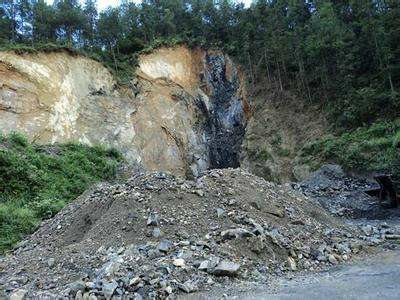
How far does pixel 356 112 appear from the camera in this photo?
2473cm

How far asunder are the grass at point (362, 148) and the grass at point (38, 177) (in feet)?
38.0

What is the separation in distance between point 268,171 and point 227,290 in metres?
20.2

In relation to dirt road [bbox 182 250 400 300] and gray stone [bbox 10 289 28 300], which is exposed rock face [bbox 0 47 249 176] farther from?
dirt road [bbox 182 250 400 300]

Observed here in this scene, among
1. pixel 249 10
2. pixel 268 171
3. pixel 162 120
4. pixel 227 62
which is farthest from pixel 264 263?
Result: pixel 249 10

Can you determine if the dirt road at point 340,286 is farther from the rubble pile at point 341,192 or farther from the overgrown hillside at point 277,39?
the overgrown hillside at point 277,39

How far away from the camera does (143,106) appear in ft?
94.4

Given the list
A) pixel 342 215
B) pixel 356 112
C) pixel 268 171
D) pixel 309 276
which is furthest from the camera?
pixel 268 171

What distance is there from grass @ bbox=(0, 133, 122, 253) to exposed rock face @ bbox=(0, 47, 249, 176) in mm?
2721

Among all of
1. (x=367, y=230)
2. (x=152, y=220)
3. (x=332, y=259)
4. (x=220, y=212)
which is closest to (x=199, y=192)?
(x=220, y=212)

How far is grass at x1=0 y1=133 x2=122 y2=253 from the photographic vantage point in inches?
514

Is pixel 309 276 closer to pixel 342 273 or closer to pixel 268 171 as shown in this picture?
pixel 342 273

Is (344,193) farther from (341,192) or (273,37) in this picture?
(273,37)

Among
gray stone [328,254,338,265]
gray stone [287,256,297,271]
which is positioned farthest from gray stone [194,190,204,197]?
gray stone [328,254,338,265]

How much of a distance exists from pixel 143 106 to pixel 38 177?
12872 millimetres
